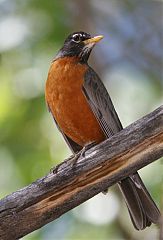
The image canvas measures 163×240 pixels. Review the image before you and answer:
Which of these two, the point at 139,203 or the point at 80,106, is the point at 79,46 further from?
the point at 139,203

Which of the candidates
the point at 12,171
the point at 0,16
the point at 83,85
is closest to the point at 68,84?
the point at 83,85

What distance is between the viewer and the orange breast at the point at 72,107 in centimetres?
745

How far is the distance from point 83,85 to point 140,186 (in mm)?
1579

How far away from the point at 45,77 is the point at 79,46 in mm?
766

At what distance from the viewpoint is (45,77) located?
8859mm

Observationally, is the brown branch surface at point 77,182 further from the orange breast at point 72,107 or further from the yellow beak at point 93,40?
the yellow beak at point 93,40

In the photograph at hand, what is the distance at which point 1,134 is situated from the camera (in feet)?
27.8

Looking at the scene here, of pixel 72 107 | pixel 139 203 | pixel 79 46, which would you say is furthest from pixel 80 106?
pixel 139 203

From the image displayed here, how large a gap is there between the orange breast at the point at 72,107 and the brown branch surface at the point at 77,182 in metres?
1.68

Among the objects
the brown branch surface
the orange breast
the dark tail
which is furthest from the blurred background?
the brown branch surface

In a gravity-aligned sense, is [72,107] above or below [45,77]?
below

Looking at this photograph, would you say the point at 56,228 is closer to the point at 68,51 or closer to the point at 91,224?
the point at 91,224

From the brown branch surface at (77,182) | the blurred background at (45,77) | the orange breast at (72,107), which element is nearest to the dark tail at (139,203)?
the blurred background at (45,77)

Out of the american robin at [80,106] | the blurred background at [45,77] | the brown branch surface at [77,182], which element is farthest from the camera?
the blurred background at [45,77]
